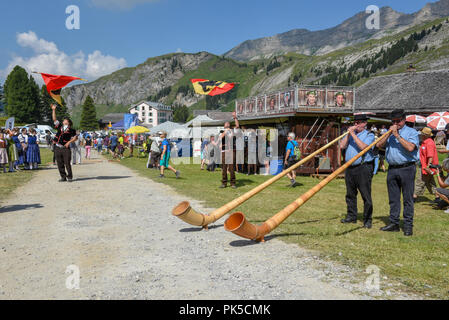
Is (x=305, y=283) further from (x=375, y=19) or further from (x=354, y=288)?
(x=375, y=19)

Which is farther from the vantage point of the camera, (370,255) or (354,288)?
(370,255)

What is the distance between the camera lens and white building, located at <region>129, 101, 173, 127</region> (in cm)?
15275

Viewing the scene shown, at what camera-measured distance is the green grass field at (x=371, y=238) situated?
13.6ft

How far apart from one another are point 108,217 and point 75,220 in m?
0.64

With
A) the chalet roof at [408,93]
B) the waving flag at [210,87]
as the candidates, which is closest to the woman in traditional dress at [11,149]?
the waving flag at [210,87]

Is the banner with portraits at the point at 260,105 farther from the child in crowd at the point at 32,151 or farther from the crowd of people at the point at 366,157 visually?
the child in crowd at the point at 32,151

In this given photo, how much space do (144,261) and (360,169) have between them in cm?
433

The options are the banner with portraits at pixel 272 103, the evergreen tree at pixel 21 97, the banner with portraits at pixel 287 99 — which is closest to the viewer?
the banner with portraits at pixel 287 99

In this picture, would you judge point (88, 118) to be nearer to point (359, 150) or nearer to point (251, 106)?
point (251, 106)

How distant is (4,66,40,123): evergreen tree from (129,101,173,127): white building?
6298cm

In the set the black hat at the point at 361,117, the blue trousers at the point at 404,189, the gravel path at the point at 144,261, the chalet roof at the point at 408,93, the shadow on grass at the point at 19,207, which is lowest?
the gravel path at the point at 144,261

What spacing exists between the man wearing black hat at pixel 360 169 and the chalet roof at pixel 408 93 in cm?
4306
